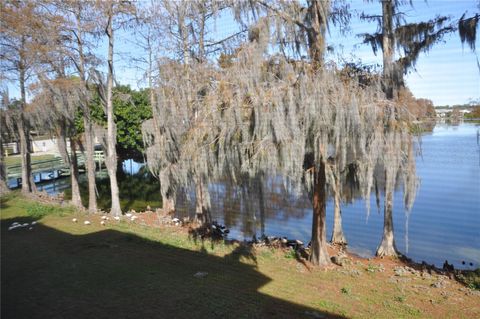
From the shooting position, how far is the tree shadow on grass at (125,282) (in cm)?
179

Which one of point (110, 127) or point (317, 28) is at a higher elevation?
point (317, 28)

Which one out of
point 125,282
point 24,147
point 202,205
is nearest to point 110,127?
point 202,205

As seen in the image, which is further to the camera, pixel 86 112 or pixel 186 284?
pixel 86 112

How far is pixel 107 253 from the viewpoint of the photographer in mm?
2740

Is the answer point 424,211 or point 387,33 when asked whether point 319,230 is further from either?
point 387,33

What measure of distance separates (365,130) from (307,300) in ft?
3.92

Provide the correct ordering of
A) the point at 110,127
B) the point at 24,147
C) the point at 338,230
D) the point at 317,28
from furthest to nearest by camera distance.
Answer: the point at 24,147 < the point at 110,127 < the point at 338,230 < the point at 317,28

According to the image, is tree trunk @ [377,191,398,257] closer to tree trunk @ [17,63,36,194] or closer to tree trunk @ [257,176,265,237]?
tree trunk @ [257,176,265,237]

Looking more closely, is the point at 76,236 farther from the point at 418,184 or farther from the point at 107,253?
the point at 418,184

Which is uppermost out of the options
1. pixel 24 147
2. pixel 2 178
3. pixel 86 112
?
pixel 86 112

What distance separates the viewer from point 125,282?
216 cm

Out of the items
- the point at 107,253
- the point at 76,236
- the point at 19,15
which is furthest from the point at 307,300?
the point at 19,15

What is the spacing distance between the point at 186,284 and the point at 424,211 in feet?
8.22

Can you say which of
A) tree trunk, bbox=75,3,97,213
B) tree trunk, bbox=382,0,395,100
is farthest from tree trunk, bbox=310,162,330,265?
tree trunk, bbox=75,3,97,213
